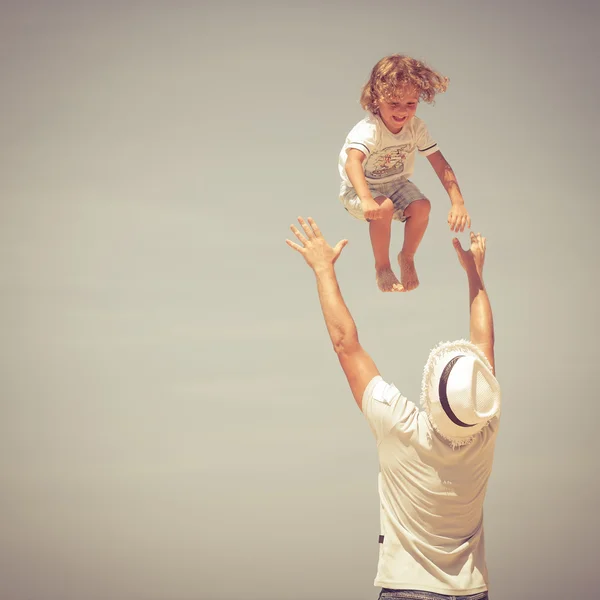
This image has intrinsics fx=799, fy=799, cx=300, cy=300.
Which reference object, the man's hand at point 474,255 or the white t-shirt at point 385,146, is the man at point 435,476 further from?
the white t-shirt at point 385,146

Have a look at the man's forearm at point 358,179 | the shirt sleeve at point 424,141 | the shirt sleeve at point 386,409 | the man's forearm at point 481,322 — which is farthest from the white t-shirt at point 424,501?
the shirt sleeve at point 424,141

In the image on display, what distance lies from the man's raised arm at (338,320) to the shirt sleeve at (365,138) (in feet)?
2.00

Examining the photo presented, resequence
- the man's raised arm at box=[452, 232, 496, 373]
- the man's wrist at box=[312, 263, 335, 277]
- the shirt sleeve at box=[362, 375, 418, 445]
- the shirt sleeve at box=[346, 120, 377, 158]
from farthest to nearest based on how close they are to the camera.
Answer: the shirt sleeve at box=[346, 120, 377, 158] → the man's raised arm at box=[452, 232, 496, 373] → the man's wrist at box=[312, 263, 335, 277] → the shirt sleeve at box=[362, 375, 418, 445]

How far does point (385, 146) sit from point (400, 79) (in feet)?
1.10

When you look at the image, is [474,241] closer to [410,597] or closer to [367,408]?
[367,408]

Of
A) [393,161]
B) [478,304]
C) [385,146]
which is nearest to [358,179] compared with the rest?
[385,146]

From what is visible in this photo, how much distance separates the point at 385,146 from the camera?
3.47m

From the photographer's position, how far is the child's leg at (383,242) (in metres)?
3.52

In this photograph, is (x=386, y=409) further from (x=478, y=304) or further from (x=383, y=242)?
(x=383, y=242)

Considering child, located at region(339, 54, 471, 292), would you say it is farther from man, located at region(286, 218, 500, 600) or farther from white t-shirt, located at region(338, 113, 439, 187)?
man, located at region(286, 218, 500, 600)

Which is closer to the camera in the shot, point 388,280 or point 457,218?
point 457,218

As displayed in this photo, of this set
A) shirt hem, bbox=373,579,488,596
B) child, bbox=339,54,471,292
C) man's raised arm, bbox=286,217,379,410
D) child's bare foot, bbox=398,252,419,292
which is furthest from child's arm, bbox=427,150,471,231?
shirt hem, bbox=373,579,488,596

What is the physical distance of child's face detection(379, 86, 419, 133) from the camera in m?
3.25

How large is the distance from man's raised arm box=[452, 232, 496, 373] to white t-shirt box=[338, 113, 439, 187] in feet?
1.64
